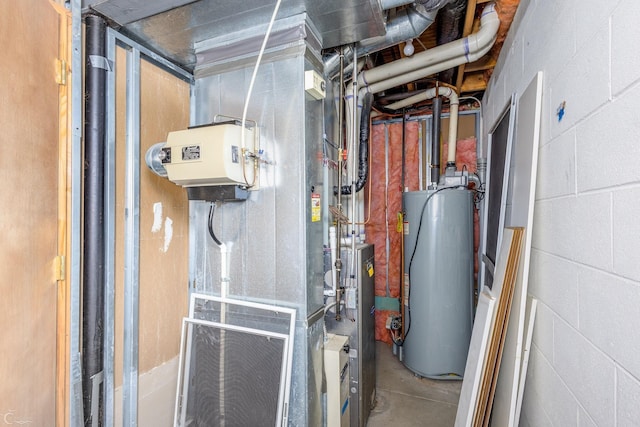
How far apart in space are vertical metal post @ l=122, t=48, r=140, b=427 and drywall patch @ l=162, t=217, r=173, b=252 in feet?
0.52

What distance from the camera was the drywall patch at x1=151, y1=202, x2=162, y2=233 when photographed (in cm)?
161

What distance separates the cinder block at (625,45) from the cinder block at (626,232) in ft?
0.87

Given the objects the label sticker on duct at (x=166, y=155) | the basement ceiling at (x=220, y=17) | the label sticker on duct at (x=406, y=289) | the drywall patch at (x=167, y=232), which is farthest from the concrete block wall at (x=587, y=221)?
the drywall patch at (x=167, y=232)

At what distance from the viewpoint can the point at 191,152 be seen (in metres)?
1.37

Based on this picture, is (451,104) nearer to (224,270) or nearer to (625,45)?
(625,45)

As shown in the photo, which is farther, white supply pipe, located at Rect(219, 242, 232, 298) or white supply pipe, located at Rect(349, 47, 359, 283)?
white supply pipe, located at Rect(349, 47, 359, 283)

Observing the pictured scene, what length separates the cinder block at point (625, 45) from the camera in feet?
2.21

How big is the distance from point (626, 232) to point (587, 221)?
7.2 inches

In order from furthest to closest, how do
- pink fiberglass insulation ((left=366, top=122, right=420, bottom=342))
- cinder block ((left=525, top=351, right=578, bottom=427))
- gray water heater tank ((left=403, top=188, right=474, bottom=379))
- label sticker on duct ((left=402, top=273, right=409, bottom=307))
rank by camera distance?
pink fiberglass insulation ((left=366, top=122, right=420, bottom=342)) < label sticker on duct ((left=402, top=273, right=409, bottom=307)) < gray water heater tank ((left=403, top=188, right=474, bottom=379)) < cinder block ((left=525, top=351, right=578, bottom=427))

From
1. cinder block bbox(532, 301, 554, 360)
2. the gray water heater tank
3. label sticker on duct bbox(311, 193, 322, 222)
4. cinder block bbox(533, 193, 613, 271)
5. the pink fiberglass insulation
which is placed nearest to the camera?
cinder block bbox(533, 193, 613, 271)

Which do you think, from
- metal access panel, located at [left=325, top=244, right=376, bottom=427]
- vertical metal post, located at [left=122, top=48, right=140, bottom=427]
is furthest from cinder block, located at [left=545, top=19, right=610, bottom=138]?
vertical metal post, located at [left=122, top=48, right=140, bottom=427]

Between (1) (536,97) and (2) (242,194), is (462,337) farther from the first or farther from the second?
(2) (242,194)

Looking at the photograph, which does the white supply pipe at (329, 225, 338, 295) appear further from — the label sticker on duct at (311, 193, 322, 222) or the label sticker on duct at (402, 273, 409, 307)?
the label sticker on duct at (402, 273, 409, 307)

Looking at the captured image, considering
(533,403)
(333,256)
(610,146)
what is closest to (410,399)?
(533,403)
